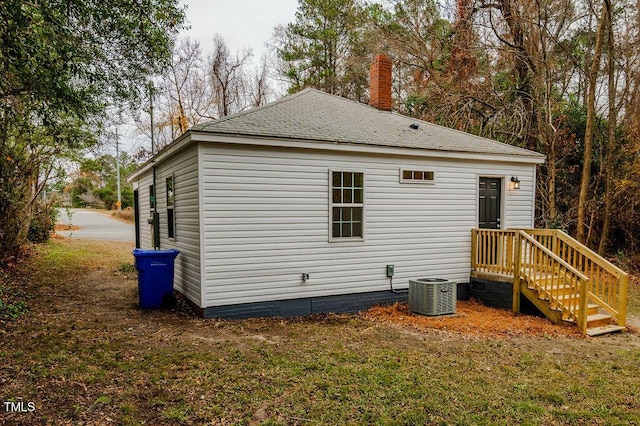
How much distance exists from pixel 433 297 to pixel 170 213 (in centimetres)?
544

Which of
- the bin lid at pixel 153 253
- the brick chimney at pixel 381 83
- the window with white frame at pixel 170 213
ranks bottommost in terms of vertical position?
the bin lid at pixel 153 253

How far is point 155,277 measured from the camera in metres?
6.88

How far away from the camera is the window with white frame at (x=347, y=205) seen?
725 cm

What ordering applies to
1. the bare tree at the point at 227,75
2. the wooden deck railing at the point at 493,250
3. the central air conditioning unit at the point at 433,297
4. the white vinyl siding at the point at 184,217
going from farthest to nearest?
the bare tree at the point at 227,75
the wooden deck railing at the point at 493,250
the central air conditioning unit at the point at 433,297
the white vinyl siding at the point at 184,217

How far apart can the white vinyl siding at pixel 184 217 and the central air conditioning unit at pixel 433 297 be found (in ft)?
12.5

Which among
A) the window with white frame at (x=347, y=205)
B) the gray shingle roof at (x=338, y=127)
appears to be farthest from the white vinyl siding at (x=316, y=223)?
the gray shingle roof at (x=338, y=127)

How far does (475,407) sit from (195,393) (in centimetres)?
257

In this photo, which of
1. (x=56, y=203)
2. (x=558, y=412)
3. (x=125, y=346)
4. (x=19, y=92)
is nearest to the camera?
(x=558, y=412)

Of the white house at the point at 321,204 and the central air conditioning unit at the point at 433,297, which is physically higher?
the white house at the point at 321,204

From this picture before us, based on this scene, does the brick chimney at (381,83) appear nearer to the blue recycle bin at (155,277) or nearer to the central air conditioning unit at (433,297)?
the central air conditioning unit at (433,297)

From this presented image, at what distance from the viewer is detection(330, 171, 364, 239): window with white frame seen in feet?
23.8

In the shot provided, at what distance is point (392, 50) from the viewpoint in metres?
15.4

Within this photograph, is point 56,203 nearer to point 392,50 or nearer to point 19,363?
point 19,363

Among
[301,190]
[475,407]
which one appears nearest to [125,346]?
[301,190]
